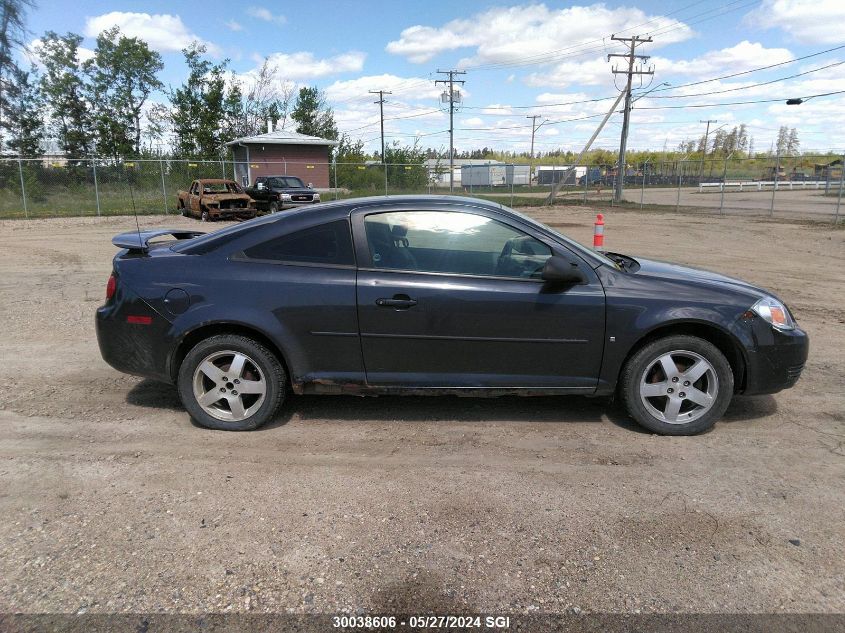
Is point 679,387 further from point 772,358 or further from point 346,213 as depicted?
point 346,213

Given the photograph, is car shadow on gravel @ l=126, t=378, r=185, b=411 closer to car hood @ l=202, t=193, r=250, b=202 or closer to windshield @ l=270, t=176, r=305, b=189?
car hood @ l=202, t=193, r=250, b=202

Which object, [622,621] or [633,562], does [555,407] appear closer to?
[633,562]

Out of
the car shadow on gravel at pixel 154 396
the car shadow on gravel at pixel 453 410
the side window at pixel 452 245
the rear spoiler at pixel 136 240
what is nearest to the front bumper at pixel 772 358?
the car shadow on gravel at pixel 453 410

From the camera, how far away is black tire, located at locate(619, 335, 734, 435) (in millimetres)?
4027

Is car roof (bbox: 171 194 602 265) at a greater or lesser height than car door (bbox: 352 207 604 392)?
greater

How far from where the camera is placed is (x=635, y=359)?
4.06 m

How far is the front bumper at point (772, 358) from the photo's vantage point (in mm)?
4039

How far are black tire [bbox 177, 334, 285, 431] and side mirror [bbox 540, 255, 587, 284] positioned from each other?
191 centimetres

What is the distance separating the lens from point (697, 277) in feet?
14.1

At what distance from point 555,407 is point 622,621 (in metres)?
2.34

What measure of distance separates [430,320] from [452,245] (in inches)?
22.5

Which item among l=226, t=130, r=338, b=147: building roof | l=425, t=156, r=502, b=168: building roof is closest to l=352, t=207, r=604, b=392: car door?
l=425, t=156, r=502, b=168: building roof

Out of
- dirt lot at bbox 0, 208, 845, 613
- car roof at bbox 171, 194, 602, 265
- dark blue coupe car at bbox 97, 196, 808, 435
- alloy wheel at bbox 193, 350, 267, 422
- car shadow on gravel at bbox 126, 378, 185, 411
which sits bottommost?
dirt lot at bbox 0, 208, 845, 613

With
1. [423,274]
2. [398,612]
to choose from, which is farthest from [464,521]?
[423,274]
